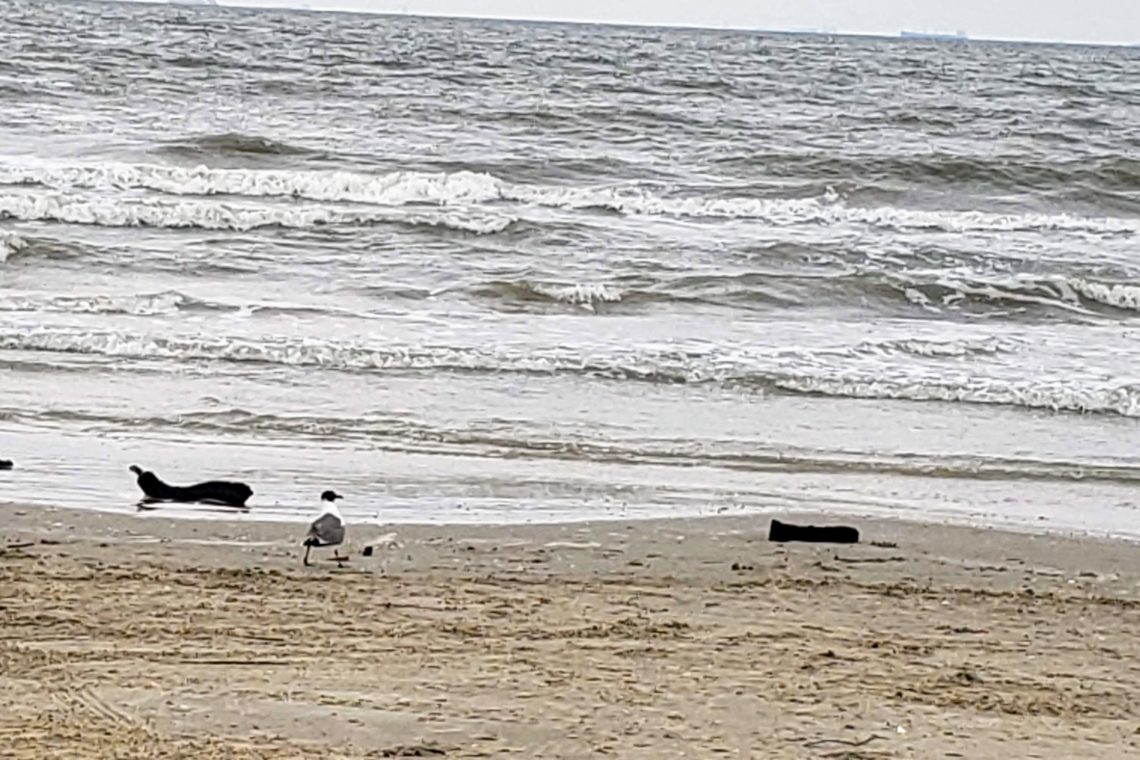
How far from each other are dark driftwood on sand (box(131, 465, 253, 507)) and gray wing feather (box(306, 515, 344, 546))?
86cm

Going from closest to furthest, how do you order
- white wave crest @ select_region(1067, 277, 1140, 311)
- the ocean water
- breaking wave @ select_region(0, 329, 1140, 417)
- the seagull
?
1. the seagull
2. the ocean water
3. breaking wave @ select_region(0, 329, 1140, 417)
4. white wave crest @ select_region(1067, 277, 1140, 311)

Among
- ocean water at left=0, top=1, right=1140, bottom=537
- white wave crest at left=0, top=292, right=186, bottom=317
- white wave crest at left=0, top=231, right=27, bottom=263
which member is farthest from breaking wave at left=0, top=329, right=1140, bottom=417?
white wave crest at left=0, top=231, right=27, bottom=263

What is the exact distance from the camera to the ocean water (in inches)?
337

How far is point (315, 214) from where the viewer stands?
19.0 meters

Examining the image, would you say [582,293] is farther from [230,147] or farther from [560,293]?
[230,147]

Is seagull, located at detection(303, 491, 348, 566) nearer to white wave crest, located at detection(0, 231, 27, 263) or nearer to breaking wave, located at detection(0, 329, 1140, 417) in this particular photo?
breaking wave, located at detection(0, 329, 1140, 417)

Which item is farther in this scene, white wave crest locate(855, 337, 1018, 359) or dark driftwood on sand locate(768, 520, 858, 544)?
white wave crest locate(855, 337, 1018, 359)

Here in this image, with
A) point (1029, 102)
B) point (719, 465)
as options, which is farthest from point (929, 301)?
point (1029, 102)

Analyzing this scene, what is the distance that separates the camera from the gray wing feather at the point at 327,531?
653cm

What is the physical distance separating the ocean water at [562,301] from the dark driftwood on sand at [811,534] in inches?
25.9

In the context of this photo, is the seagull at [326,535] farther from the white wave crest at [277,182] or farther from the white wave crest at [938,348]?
the white wave crest at [277,182]

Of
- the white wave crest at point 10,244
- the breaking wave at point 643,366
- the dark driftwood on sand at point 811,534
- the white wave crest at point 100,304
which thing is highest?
the white wave crest at point 10,244

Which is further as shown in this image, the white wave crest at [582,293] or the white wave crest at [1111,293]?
the white wave crest at [1111,293]

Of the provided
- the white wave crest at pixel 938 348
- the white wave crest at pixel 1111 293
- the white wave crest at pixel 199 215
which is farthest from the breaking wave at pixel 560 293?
the white wave crest at pixel 1111 293
